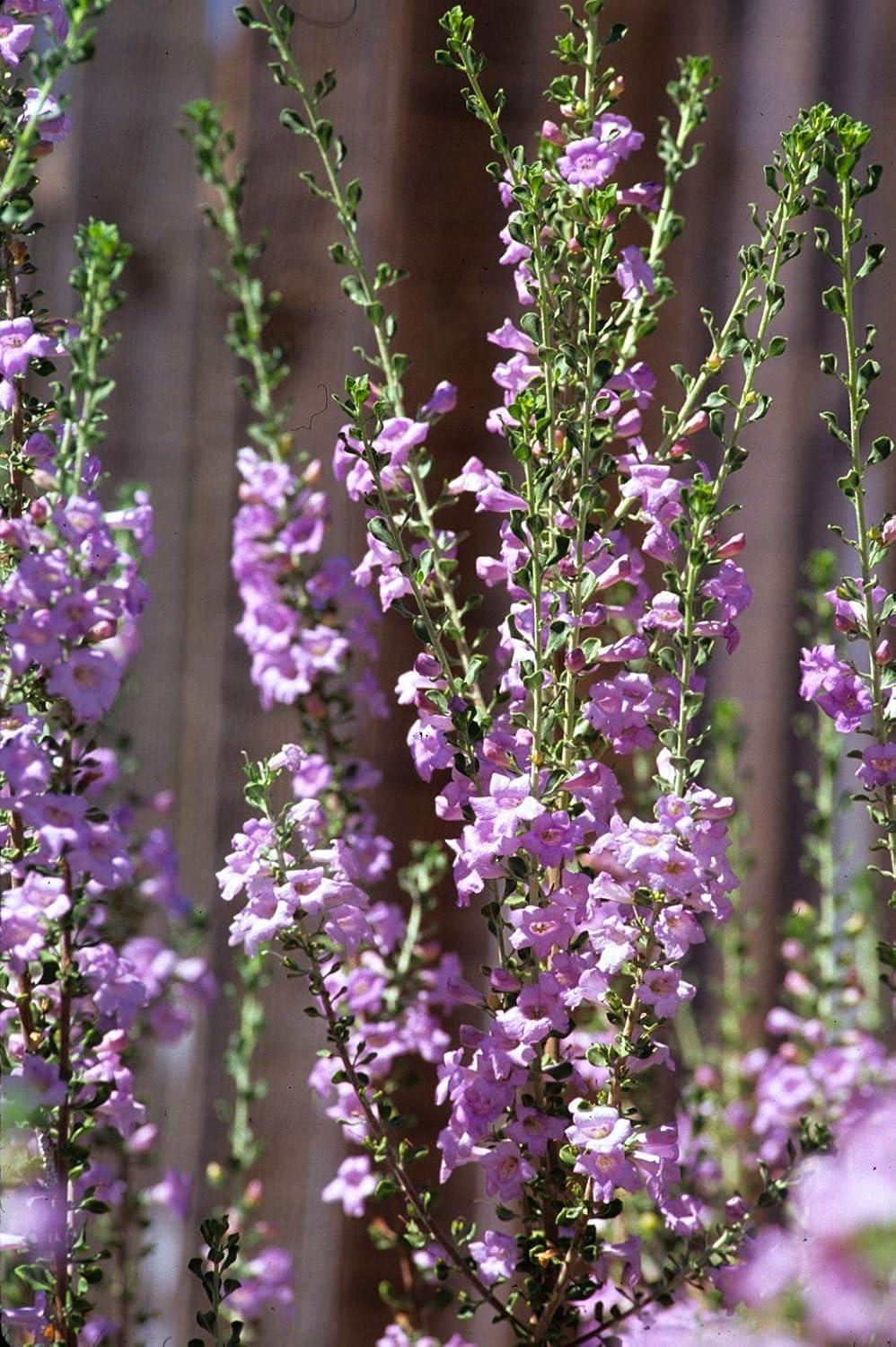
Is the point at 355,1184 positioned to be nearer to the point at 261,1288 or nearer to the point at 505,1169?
the point at 261,1288

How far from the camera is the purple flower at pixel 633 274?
898 mm

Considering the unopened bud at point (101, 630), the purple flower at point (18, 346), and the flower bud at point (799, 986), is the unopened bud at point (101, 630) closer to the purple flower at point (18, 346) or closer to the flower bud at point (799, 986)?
the purple flower at point (18, 346)

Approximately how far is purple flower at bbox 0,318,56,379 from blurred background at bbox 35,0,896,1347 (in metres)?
0.64

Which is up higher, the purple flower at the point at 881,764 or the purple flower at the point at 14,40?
the purple flower at the point at 14,40

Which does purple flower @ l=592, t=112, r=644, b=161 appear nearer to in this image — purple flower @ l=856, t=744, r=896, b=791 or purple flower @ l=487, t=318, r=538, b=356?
purple flower @ l=487, t=318, r=538, b=356

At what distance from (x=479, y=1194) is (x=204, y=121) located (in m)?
1.07

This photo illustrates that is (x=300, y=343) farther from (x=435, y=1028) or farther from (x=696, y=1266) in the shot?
(x=696, y=1266)

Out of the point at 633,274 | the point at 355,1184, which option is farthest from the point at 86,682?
the point at 355,1184

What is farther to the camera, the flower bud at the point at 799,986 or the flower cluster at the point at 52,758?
the flower bud at the point at 799,986

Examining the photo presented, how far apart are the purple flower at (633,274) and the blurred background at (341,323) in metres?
0.54

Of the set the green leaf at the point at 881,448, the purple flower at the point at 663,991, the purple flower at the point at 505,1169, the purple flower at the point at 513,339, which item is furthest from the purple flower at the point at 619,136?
the purple flower at the point at 505,1169

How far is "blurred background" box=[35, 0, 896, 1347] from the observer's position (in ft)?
4.75

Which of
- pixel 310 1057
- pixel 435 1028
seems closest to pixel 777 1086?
pixel 435 1028

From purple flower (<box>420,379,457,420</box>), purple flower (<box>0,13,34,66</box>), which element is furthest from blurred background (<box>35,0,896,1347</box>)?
purple flower (<box>0,13,34,66</box>)
